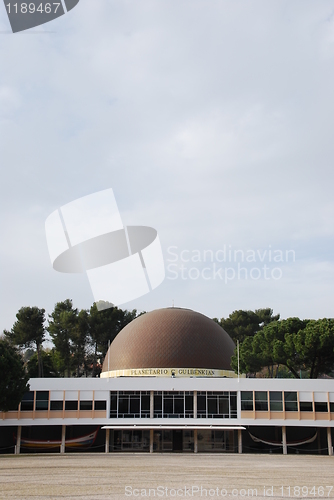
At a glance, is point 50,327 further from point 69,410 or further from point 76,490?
point 76,490

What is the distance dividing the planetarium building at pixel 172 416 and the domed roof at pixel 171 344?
4612 millimetres

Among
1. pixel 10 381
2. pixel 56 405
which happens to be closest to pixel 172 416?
pixel 56 405

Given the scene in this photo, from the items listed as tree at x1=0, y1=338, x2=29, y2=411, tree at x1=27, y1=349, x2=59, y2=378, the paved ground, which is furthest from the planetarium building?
tree at x1=27, y1=349, x2=59, y2=378

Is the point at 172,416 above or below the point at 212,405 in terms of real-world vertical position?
below

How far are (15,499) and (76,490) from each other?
2.22 metres

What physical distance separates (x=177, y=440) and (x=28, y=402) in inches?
418

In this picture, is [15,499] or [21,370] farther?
[21,370]

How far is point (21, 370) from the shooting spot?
34344 millimetres

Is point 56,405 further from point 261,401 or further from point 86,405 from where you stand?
point 261,401

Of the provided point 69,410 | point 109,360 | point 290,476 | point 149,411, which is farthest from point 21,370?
point 290,476

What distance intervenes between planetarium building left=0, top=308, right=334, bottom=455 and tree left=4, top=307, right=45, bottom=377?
2183cm

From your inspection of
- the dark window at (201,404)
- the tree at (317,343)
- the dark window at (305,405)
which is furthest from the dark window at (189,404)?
the tree at (317,343)

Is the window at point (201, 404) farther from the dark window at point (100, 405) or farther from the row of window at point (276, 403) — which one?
the dark window at point (100, 405)

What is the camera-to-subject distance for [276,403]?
1478 inches
